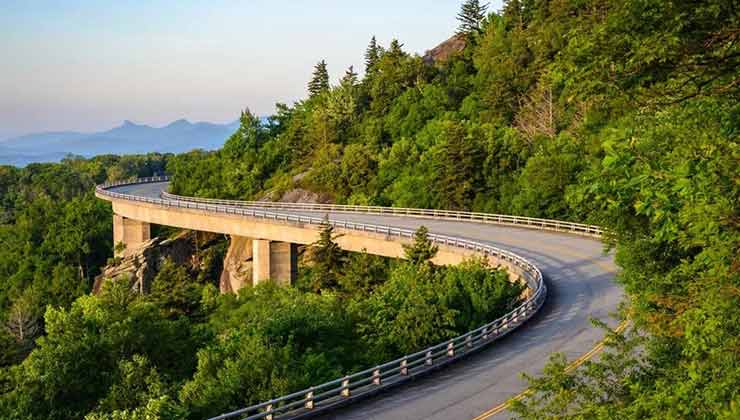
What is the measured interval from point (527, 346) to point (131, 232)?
7145cm

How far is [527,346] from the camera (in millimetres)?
23391

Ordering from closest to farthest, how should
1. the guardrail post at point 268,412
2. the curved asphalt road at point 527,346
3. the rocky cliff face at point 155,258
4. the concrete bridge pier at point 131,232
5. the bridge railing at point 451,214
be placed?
1. the guardrail post at point 268,412
2. the curved asphalt road at point 527,346
3. the bridge railing at point 451,214
4. the rocky cliff face at point 155,258
5. the concrete bridge pier at point 131,232

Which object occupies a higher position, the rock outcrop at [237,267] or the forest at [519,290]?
the forest at [519,290]

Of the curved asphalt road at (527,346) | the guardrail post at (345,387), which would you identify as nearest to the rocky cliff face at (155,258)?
the curved asphalt road at (527,346)

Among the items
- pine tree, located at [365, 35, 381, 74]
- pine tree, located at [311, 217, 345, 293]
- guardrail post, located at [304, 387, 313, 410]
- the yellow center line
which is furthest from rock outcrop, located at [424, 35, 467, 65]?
guardrail post, located at [304, 387, 313, 410]

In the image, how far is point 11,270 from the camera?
96938 mm

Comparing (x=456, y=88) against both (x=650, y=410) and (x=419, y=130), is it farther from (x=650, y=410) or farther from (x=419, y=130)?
(x=650, y=410)

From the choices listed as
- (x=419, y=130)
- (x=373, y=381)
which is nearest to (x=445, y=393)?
(x=373, y=381)

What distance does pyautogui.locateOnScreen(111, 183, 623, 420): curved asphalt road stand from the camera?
1756 centimetres

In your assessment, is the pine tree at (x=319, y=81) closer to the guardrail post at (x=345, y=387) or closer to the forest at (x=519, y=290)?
the forest at (x=519, y=290)

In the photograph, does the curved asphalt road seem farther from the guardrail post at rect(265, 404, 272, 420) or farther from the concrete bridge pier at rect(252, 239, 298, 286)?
the concrete bridge pier at rect(252, 239, 298, 286)

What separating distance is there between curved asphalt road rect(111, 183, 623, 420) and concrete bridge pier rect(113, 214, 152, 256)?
174 ft

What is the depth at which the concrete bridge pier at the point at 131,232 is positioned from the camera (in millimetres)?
85562

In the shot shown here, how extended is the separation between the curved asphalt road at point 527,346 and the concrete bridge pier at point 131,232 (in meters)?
52.9
